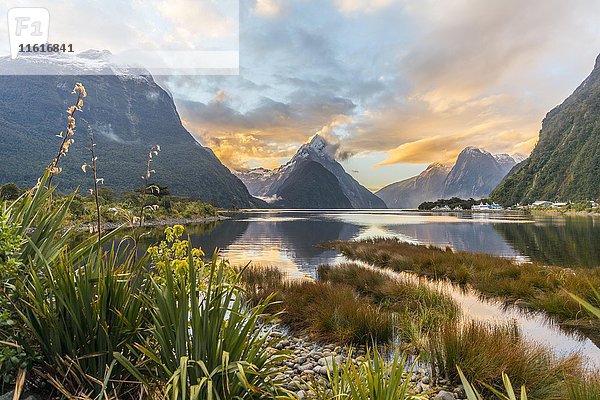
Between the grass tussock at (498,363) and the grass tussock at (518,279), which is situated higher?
the grass tussock at (498,363)

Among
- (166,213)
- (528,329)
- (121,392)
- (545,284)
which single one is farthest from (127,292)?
(166,213)

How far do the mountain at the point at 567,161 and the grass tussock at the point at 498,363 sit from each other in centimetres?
12381

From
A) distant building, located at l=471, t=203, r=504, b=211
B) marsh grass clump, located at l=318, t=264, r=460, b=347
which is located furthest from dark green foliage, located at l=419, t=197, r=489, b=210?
marsh grass clump, located at l=318, t=264, r=460, b=347

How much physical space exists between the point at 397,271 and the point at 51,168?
52.1 ft

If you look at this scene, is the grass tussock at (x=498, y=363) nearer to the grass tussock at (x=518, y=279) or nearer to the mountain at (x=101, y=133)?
the grass tussock at (x=518, y=279)

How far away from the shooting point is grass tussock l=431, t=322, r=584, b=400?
5012mm

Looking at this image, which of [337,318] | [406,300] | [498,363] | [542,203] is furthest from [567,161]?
[498,363]

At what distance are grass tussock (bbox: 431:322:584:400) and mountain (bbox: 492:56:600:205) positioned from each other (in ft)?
406

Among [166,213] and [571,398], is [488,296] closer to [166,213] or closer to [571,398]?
[571,398]

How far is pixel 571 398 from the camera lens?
12.9 ft

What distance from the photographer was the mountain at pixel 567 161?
347ft

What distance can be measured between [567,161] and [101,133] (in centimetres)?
15925

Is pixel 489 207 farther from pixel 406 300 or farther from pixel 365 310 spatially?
pixel 365 310

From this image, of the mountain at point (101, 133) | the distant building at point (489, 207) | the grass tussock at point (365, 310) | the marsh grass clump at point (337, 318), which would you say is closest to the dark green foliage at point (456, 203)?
the distant building at point (489, 207)
